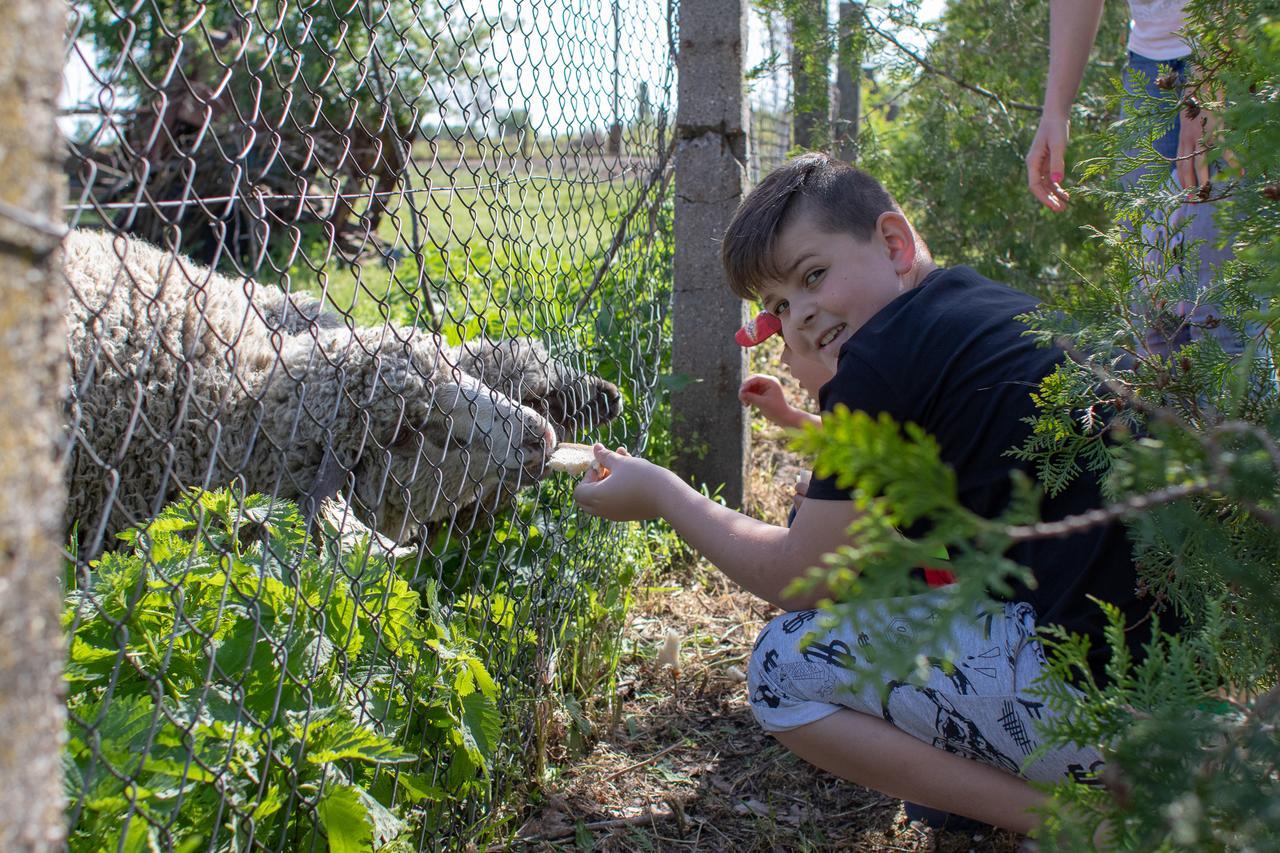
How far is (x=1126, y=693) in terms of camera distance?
1.16 meters

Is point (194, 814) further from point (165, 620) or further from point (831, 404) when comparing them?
point (831, 404)

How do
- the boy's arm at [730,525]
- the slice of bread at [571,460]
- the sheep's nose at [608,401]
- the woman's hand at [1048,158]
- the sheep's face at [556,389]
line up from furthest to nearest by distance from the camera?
the sheep's nose at [608,401]
the sheep's face at [556,389]
the slice of bread at [571,460]
the woman's hand at [1048,158]
the boy's arm at [730,525]

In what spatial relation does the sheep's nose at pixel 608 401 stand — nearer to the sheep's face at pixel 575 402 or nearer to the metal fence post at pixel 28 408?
the sheep's face at pixel 575 402

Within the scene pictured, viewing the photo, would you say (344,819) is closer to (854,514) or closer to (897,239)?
(854,514)

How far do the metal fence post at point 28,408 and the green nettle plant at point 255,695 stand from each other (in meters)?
0.58

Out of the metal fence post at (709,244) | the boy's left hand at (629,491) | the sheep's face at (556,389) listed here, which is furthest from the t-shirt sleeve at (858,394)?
the metal fence post at (709,244)

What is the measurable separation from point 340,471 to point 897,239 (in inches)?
66.7

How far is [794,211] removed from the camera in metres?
2.54

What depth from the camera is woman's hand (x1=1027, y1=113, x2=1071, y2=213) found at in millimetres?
2945

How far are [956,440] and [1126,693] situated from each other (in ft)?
3.51

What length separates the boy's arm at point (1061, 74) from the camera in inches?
119

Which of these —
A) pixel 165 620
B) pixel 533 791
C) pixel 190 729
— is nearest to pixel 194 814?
pixel 190 729

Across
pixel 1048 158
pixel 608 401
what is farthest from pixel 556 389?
pixel 1048 158

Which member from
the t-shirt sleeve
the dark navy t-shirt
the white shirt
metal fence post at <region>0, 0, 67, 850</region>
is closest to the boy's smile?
the dark navy t-shirt
